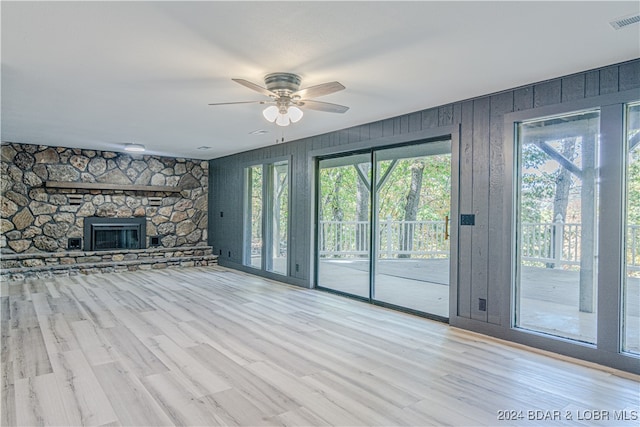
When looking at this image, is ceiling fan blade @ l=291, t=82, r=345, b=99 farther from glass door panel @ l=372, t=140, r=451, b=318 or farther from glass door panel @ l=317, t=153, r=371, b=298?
glass door panel @ l=317, t=153, r=371, b=298

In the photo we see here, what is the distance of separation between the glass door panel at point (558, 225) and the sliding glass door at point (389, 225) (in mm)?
1029

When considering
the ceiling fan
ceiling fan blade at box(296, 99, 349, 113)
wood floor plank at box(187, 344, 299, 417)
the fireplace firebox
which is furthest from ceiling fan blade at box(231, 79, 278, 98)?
the fireplace firebox

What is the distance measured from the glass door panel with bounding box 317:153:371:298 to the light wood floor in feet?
4.82

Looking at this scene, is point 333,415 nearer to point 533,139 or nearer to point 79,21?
point 79,21

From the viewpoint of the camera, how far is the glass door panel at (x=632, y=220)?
3107mm

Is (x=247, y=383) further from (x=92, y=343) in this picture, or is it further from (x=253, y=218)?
(x=253, y=218)

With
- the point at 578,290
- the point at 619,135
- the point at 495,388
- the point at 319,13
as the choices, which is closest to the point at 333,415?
the point at 495,388

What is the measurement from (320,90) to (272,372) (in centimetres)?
222

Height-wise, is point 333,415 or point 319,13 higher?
point 319,13

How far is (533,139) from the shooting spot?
3.74 m

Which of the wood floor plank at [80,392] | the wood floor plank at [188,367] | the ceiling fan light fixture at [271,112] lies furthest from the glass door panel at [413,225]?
the wood floor plank at [80,392]

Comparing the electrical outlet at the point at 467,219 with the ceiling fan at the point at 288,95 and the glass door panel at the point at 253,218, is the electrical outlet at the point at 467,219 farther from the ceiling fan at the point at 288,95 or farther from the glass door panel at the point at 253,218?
the glass door panel at the point at 253,218

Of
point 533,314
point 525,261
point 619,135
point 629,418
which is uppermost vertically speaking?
point 619,135

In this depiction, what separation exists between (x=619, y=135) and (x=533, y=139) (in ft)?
2.38
